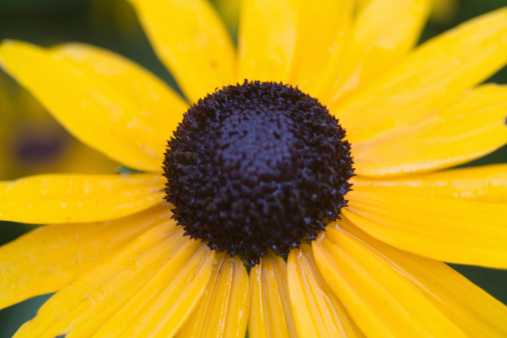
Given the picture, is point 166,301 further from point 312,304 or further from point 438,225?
point 438,225

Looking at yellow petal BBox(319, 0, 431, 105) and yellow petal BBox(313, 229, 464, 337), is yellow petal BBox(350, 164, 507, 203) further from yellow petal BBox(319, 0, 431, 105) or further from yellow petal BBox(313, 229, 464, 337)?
yellow petal BBox(319, 0, 431, 105)

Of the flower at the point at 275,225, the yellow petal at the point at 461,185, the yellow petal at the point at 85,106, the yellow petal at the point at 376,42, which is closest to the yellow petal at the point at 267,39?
the flower at the point at 275,225

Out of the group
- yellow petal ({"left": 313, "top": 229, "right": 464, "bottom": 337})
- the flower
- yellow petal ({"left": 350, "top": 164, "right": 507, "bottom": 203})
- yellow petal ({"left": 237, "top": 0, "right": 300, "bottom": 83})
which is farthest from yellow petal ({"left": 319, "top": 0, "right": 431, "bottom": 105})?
yellow petal ({"left": 313, "top": 229, "right": 464, "bottom": 337})

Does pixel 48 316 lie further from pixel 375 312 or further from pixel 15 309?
pixel 375 312

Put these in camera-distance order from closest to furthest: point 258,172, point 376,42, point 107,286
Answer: point 258,172
point 107,286
point 376,42

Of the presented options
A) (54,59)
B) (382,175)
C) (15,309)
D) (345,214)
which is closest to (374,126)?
(382,175)

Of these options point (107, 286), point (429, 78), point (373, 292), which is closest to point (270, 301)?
point (373, 292)
